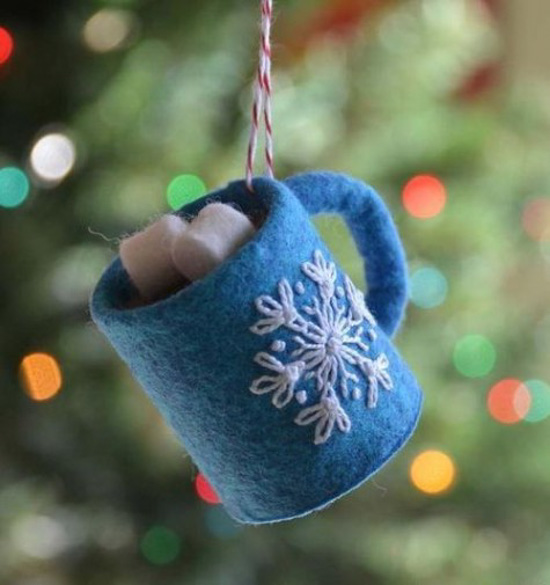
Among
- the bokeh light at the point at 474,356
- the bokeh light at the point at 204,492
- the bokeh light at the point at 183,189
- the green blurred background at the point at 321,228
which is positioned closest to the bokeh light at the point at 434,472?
the green blurred background at the point at 321,228

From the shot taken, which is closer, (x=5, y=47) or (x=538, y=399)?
(x=5, y=47)

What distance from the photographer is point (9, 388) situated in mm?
928

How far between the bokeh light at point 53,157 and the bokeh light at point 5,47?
0.07 metres

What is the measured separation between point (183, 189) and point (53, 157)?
114 mm

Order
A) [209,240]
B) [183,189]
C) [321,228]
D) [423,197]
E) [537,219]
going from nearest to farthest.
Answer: [209,240] < [321,228] < [183,189] < [423,197] < [537,219]

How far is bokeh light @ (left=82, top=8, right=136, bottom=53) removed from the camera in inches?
35.6

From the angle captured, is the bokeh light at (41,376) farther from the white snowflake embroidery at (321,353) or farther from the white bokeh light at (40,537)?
the white snowflake embroidery at (321,353)

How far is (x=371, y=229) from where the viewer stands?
1.53 ft

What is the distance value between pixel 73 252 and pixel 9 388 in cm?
13

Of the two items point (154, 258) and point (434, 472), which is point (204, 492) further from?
point (154, 258)

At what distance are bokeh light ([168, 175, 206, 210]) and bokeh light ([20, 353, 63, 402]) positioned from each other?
7.0 inches

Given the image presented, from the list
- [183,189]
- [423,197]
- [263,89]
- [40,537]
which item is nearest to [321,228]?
[183,189]

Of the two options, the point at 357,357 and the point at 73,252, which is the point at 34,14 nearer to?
the point at 73,252

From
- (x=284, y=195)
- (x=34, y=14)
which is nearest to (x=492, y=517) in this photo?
(x=34, y=14)
